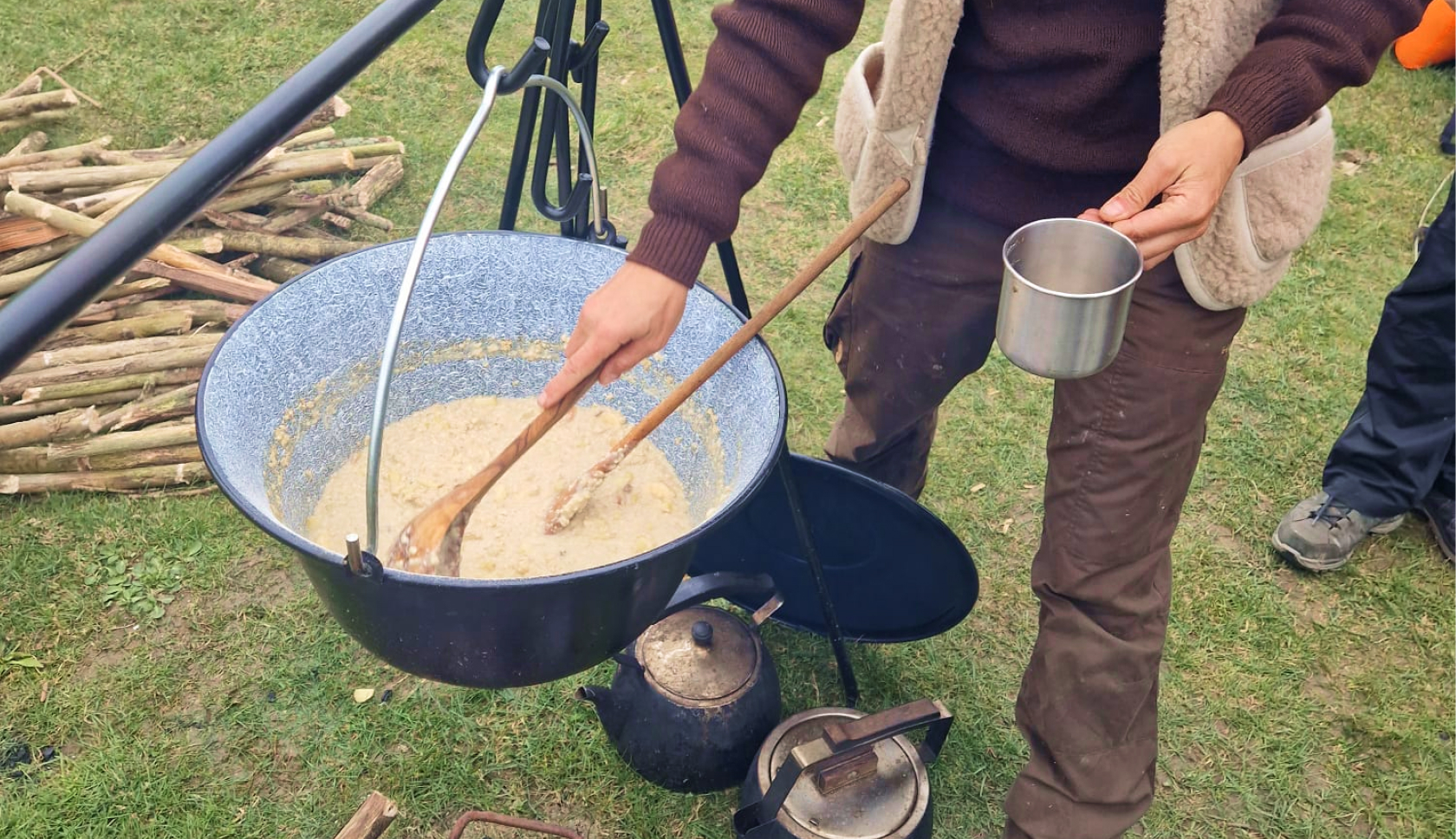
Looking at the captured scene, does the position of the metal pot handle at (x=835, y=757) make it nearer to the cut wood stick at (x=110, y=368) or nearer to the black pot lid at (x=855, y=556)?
the black pot lid at (x=855, y=556)

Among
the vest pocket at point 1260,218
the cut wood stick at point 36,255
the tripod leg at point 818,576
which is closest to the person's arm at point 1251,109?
the vest pocket at point 1260,218

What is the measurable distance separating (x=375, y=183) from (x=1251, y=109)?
352cm

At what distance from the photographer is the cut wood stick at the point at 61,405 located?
331cm

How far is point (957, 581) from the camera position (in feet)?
8.07

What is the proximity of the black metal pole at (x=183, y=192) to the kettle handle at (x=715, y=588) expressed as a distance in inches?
43.6

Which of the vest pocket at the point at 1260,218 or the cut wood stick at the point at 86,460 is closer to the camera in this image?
the vest pocket at the point at 1260,218

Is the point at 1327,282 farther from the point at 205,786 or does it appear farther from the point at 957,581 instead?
the point at 205,786

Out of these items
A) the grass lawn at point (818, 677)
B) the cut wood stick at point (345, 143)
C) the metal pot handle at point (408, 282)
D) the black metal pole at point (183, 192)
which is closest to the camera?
the black metal pole at point (183, 192)

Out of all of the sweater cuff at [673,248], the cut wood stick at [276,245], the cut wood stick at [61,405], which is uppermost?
the sweater cuff at [673,248]

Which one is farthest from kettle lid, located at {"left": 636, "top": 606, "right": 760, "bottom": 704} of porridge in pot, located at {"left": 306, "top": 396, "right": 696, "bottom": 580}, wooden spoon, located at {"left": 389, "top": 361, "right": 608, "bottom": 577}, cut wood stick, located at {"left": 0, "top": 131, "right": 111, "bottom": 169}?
cut wood stick, located at {"left": 0, "top": 131, "right": 111, "bottom": 169}

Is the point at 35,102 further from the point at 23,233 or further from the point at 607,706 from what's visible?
the point at 607,706

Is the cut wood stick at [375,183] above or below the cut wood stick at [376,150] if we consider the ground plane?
below

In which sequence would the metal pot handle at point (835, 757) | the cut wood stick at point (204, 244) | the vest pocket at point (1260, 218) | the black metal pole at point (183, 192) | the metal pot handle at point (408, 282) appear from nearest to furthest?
the black metal pole at point (183, 192) < the metal pot handle at point (408, 282) < the vest pocket at point (1260, 218) < the metal pot handle at point (835, 757) < the cut wood stick at point (204, 244)

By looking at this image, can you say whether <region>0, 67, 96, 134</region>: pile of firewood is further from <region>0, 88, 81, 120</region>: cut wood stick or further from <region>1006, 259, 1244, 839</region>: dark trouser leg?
<region>1006, 259, 1244, 839</region>: dark trouser leg
